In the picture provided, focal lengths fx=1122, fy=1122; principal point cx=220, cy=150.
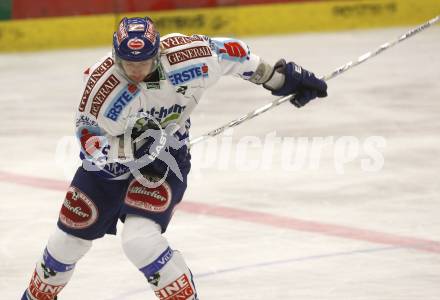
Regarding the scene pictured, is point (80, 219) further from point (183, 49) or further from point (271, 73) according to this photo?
point (271, 73)

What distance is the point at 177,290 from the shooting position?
451 centimetres

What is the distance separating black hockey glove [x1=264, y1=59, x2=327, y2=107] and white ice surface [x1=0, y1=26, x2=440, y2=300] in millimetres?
940

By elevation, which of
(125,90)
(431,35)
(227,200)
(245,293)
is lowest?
(245,293)

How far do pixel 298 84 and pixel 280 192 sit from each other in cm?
218

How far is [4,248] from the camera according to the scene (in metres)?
6.24

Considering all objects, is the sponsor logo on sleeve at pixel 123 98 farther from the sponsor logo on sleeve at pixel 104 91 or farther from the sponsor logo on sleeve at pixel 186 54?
the sponsor logo on sleeve at pixel 186 54

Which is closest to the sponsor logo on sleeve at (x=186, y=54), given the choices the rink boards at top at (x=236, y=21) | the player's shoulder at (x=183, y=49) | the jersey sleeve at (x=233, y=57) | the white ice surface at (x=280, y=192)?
the player's shoulder at (x=183, y=49)

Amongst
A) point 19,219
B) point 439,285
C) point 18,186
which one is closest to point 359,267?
point 439,285

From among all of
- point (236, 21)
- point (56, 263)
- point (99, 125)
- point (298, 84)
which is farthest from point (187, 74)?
point (236, 21)

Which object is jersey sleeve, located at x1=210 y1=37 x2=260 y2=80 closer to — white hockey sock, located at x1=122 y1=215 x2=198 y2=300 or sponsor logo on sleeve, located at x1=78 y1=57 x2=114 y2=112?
sponsor logo on sleeve, located at x1=78 y1=57 x2=114 y2=112

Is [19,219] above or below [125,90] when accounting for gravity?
below

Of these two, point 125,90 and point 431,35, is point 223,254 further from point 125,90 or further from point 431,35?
point 431,35

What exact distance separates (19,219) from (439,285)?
8.90 ft

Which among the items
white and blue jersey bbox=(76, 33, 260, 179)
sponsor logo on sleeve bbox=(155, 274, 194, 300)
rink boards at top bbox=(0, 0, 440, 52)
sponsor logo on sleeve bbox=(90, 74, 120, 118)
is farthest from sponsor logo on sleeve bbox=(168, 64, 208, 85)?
rink boards at top bbox=(0, 0, 440, 52)
